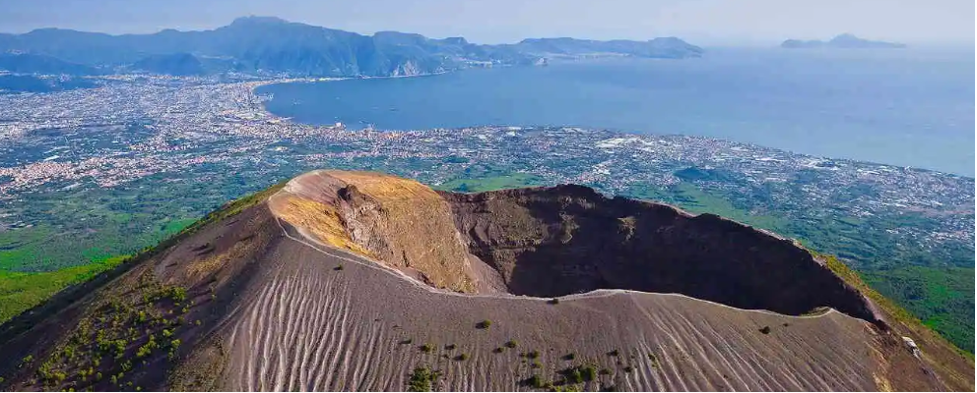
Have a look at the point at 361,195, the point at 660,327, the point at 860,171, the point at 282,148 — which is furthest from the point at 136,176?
the point at 860,171

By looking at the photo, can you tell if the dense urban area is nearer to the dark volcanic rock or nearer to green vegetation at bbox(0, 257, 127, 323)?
green vegetation at bbox(0, 257, 127, 323)

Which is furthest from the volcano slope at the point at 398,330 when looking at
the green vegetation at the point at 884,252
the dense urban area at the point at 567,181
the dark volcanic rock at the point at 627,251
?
the dense urban area at the point at 567,181

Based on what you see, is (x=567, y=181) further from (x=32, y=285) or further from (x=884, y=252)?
(x=32, y=285)

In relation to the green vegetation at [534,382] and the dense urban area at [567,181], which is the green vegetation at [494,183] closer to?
the dense urban area at [567,181]

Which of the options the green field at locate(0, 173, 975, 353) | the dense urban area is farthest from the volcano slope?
the dense urban area

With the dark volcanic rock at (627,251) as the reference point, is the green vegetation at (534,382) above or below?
above

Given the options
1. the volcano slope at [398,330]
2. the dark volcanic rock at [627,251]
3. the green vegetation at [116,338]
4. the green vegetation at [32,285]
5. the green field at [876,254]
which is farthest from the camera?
the green field at [876,254]
